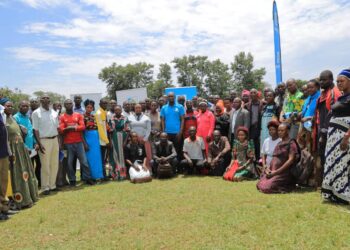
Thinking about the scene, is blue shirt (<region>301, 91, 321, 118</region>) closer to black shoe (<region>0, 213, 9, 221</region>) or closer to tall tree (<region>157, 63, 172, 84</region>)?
black shoe (<region>0, 213, 9, 221</region>)

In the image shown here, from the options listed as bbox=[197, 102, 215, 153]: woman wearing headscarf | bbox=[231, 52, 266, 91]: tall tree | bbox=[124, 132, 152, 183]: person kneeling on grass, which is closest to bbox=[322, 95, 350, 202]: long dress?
bbox=[197, 102, 215, 153]: woman wearing headscarf

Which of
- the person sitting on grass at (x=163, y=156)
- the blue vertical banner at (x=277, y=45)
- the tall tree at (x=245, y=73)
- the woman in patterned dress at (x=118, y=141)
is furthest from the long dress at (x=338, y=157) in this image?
the tall tree at (x=245, y=73)

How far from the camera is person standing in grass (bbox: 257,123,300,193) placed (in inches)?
272

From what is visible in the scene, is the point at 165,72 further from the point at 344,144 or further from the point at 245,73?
the point at 344,144

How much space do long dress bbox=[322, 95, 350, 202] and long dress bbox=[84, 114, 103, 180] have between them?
5705mm

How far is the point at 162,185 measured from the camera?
27.0ft

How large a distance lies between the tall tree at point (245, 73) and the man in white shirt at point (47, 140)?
43.9 m

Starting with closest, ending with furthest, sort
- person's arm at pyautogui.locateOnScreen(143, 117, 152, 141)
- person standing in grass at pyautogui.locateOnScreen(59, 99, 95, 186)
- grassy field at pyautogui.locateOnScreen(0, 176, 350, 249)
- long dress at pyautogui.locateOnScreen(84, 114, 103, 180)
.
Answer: grassy field at pyautogui.locateOnScreen(0, 176, 350, 249) → person standing in grass at pyautogui.locateOnScreen(59, 99, 95, 186) → long dress at pyautogui.locateOnScreen(84, 114, 103, 180) → person's arm at pyautogui.locateOnScreen(143, 117, 152, 141)

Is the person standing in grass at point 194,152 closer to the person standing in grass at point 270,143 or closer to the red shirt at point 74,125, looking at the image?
the person standing in grass at point 270,143

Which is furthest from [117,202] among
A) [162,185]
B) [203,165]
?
[203,165]

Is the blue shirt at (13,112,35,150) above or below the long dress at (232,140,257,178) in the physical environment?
above

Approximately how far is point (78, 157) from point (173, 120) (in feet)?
9.13

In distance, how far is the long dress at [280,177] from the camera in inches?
270

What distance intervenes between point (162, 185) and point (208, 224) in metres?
3.33
